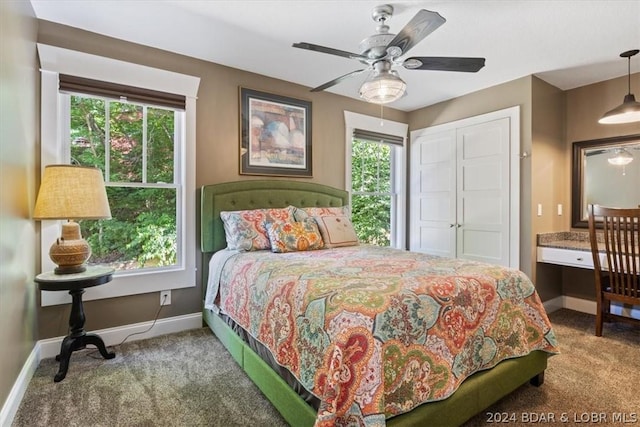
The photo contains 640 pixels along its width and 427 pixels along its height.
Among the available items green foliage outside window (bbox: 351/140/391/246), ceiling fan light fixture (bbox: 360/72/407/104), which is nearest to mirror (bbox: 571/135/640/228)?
green foliage outside window (bbox: 351/140/391/246)

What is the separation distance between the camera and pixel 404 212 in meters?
4.72

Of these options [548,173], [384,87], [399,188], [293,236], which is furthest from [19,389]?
[548,173]

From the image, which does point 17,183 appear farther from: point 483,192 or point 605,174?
point 605,174

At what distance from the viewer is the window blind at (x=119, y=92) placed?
8.22 ft

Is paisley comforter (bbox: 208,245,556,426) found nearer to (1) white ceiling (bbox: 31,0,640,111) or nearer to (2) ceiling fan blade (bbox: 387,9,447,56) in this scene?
(2) ceiling fan blade (bbox: 387,9,447,56)

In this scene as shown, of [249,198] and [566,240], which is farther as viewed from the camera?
[566,240]

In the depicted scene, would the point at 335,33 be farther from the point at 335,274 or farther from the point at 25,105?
the point at 25,105

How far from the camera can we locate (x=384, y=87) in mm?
2121

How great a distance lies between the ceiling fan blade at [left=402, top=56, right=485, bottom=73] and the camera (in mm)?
2043

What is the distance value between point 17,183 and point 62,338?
128cm

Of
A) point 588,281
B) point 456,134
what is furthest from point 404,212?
point 588,281

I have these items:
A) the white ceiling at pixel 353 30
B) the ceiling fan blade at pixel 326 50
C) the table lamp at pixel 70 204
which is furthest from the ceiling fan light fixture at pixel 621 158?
the table lamp at pixel 70 204

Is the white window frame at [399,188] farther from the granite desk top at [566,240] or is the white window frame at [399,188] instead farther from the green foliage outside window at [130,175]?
the green foliage outside window at [130,175]

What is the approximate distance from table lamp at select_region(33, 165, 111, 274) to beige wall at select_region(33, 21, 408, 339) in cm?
56
